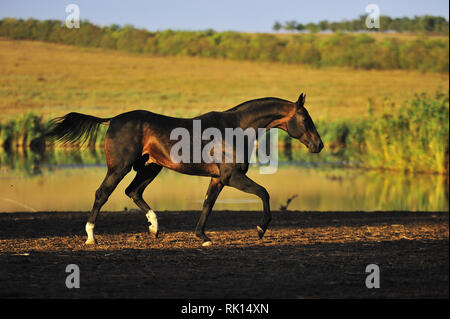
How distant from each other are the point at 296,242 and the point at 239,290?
3391 millimetres

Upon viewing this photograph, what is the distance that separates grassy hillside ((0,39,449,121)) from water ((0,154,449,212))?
16740mm

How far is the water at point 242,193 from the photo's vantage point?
57.3 feet

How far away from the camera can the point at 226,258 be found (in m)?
8.62

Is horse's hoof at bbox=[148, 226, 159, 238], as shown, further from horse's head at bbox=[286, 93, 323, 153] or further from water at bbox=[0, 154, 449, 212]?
water at bbox=[0, 154, 449, 212]

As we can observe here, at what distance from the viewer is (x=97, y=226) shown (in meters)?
12.2

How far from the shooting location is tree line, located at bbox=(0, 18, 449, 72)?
6719 centimetres

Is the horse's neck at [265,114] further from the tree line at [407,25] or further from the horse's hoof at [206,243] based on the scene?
the tree line at [407,25]

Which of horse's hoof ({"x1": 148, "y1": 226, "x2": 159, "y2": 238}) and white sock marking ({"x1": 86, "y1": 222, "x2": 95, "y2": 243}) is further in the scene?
horse's hoof ({"x1": 148, "y1": 226, "x2": 159, "y2": 238})

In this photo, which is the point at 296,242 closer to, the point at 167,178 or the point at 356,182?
the point at 356,182

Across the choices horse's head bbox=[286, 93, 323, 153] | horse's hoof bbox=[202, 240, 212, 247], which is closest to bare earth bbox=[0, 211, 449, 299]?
horse's hoof bbox=[202, 240, 212, 247]

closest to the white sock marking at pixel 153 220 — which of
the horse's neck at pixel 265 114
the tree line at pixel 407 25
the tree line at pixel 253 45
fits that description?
the horse's neck at pixel 265 114

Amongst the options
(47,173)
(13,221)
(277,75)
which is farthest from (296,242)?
(277,75)

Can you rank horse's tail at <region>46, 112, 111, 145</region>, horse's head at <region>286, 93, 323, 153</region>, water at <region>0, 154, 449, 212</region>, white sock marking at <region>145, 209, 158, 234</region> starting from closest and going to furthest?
horse's head at <region>286, 93, 323, 153</region> < white sock marking at <region>145, 209, 158, 234</region> < horse's tail at <region>46, 112, 111, 145</region> < water at <region>0, 154, 449, 212</region>

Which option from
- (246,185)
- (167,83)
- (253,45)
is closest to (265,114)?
(246,185)
